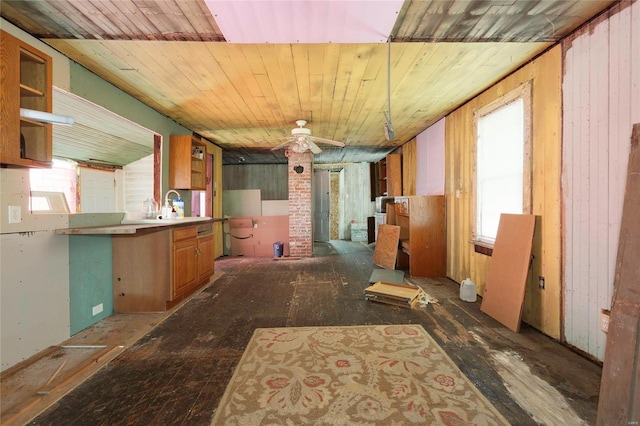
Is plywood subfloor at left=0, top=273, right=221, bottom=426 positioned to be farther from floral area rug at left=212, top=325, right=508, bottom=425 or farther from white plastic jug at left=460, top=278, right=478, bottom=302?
white plastic jug at left=460, top=278, right=478, bottom=302

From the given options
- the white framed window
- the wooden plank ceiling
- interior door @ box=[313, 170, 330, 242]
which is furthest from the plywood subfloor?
interior door @ box=[313, 170, 330, 242]

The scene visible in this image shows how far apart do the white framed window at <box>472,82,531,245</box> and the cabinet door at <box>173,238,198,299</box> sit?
3.77 meters

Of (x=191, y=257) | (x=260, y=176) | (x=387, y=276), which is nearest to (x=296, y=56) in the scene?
(x=191, y=257)

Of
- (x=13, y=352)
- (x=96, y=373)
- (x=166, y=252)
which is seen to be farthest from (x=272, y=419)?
(x=166, y=252)

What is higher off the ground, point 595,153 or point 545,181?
point 595,153

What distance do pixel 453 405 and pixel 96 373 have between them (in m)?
2.46

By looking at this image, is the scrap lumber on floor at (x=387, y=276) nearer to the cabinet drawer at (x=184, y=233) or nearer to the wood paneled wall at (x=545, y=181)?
the wood paneled wall at (x=545, y=181)

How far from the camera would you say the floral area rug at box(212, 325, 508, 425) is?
1626 mm

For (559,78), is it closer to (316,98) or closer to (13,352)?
(316,98)

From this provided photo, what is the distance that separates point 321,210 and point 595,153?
7.14 metres

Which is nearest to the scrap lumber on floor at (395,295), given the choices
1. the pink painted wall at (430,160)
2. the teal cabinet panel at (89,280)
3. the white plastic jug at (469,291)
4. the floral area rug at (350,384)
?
the white plastic jug at (469,291)

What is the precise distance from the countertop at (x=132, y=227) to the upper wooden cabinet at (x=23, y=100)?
0.61 metres

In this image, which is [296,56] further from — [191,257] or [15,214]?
[191,257]

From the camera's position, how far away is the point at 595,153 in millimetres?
2111
